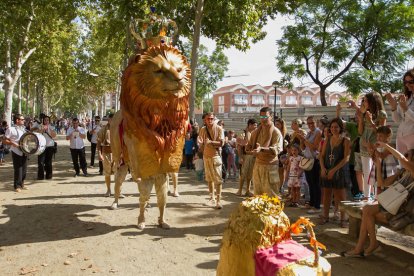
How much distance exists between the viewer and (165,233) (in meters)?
5.57

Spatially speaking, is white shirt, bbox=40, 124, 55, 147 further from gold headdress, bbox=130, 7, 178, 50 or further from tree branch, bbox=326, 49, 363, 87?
tree branch, bbox=326, 49, 363, 87

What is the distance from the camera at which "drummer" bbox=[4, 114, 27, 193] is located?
875 centimetres

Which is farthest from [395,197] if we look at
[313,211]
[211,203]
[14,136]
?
[14,136]

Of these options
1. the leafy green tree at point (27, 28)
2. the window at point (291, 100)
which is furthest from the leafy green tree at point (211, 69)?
the window at point (291, 100)

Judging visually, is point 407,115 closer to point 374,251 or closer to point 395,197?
point 395,197

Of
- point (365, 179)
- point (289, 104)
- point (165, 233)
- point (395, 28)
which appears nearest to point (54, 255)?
point (165, 233)

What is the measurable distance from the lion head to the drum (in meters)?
4.37

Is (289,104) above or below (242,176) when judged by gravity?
above

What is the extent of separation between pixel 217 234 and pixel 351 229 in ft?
6.30

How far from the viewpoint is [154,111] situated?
5.41 metres

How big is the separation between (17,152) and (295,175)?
21.1 ft

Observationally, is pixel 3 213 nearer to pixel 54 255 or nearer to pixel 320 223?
pixel 54 255

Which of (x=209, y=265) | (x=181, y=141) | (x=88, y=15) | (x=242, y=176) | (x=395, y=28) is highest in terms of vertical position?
(x=88, y=15)

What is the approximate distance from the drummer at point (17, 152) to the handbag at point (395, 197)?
26.0ft
